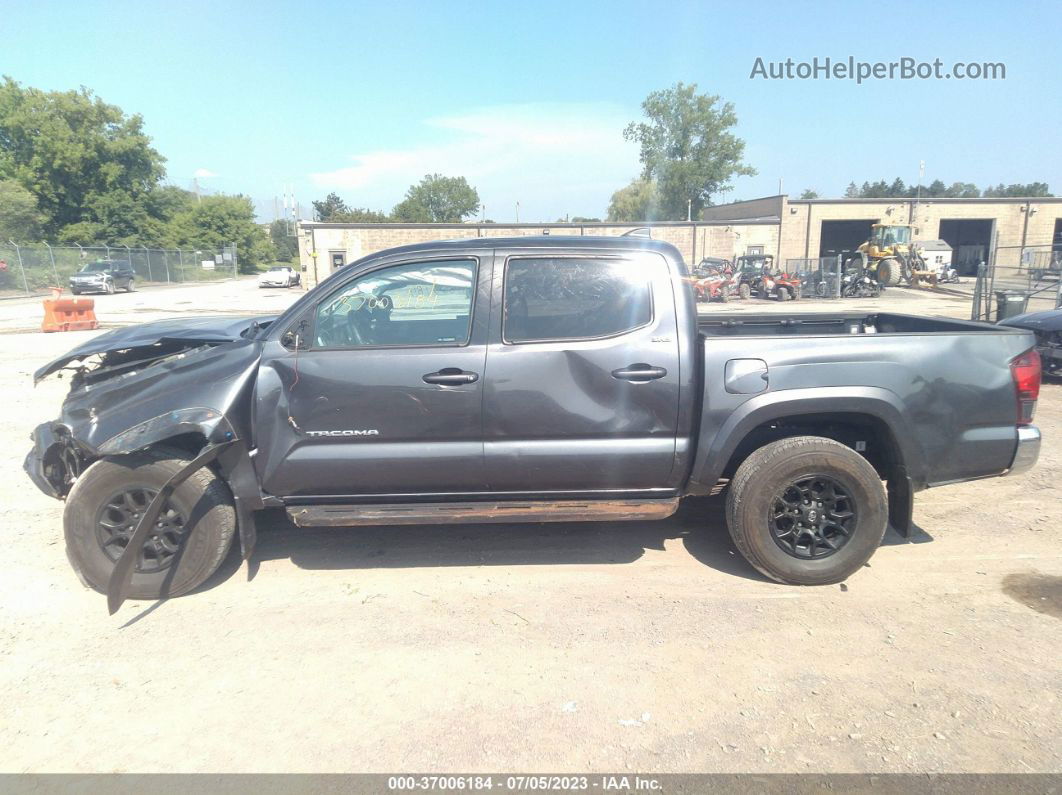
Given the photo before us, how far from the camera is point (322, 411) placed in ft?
12.7

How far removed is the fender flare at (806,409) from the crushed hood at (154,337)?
129 inches

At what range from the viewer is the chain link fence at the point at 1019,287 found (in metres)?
13.9

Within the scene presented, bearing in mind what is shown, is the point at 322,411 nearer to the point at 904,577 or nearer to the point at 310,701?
the point at 310,701

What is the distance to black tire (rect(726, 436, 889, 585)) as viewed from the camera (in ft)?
12.8

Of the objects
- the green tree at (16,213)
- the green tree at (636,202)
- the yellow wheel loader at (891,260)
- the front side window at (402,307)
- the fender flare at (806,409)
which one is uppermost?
the green tree at (636,202)

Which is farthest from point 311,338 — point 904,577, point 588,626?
point 904,577

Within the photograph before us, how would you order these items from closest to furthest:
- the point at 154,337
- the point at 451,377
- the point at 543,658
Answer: the point at 543,658 → the point at 451,377 → the point at 154,337

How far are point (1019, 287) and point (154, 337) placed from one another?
17.8 meters

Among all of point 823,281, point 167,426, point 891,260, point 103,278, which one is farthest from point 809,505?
point 103,278

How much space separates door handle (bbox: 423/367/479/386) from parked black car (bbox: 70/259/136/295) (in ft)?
126

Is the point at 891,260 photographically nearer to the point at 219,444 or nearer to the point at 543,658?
the point at 543,658

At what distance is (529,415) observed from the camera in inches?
153

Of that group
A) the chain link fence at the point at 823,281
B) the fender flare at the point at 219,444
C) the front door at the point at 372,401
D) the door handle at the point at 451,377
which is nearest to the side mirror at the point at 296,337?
the front door at the point at 372,401

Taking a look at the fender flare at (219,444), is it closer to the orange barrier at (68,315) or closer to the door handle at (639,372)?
the door handle at (639,372)
